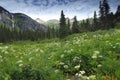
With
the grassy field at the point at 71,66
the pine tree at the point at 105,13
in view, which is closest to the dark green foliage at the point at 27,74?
the grassy field at the point at 71,66

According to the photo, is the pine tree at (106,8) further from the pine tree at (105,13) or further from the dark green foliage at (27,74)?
the dark green foliage at (27,74)

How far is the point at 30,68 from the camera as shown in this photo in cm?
859

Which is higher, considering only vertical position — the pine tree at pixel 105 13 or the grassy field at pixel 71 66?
the pine tree at pixel 105 13

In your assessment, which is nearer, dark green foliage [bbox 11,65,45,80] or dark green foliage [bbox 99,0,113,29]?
dark green foliage [bbox 11,65,45,80]

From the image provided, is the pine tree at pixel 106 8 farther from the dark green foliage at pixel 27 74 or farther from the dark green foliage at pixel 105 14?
the dark green foliage at pixel 27 74

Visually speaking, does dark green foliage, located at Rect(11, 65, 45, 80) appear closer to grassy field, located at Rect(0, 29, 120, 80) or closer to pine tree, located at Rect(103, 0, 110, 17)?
grassy field, located at Rect(0, 29, 120, 80)

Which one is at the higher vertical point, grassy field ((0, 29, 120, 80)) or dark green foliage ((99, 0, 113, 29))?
dark green foliage ((99, 0, 113, 29))

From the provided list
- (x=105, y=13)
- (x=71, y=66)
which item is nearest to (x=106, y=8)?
(x=105, y=13)

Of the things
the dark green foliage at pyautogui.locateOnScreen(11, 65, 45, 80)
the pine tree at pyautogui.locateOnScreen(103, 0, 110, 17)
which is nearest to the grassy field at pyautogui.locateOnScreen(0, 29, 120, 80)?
the dark green foliage at pyautogui.locateOnScreen(11, 65, 45, 80)

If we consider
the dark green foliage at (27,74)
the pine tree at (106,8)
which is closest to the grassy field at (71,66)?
the dark green foliage at (27,74)

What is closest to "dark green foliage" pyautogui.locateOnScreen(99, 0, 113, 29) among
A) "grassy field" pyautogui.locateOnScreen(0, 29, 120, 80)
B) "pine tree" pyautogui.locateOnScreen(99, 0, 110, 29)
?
"pine tree" pyautogui.locateOnScreen(99, 0, 110, 29)

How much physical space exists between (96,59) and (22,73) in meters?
3.64

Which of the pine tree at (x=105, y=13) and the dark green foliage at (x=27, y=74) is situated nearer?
the dark green foliage at (x=27, y=74)

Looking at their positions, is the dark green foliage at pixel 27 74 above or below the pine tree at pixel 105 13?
below
